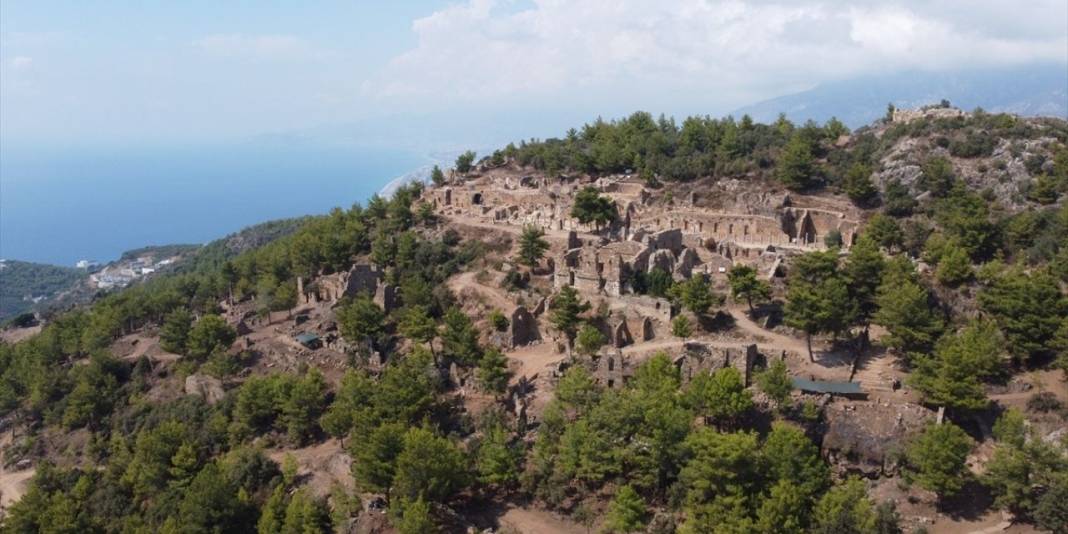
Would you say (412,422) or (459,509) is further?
(412,422)

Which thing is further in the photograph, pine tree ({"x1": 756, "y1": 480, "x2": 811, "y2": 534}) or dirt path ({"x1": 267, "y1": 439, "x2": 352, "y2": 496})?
dirt path ({"x1": 267, "y1": 439, "x2": 352, "y2": 496})

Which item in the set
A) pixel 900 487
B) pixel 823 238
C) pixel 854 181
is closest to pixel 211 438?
pixel 900 487

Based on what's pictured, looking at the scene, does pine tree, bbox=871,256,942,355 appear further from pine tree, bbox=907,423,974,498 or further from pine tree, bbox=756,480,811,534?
pine tree, bbox=756,480,811,534

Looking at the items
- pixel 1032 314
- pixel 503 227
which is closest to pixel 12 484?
pixel 503 227

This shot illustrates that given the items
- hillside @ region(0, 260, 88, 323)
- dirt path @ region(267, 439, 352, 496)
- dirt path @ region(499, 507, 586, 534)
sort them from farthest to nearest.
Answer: hillside @ region(0, 260, 88, 323) < dirt path @ region(267, 439, 352, 496) < dirt path @ region(499, 507, 586, 534)

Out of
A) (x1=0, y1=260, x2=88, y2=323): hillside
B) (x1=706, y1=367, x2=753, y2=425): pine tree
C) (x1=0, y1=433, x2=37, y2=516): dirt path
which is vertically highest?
(x1=706, y1=367, x2=753, y2=425): pine tree

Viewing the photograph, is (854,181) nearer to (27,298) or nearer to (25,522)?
(25,522)

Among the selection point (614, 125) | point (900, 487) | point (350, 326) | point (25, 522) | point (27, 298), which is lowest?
point (27, 298)

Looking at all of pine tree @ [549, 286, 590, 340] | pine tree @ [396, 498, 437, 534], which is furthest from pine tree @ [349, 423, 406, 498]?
pine tree @ [549, 286, 590, 340]
